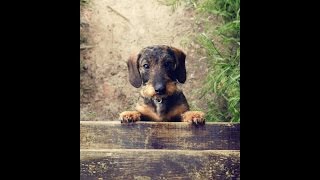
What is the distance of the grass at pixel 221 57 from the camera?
3254mm

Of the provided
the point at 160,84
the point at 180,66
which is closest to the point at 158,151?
the point at 160,84

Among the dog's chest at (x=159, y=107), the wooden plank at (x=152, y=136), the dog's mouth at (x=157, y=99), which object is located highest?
the dog's mouth at (x=157, y=99)

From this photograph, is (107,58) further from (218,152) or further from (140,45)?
(218,152)

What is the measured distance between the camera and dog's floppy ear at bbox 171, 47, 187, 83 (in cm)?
322

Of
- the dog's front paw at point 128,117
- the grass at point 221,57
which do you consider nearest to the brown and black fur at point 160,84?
the dog's front paw at point 128,117

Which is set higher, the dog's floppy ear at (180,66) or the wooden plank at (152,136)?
the dog's floppy ear at (180,66)

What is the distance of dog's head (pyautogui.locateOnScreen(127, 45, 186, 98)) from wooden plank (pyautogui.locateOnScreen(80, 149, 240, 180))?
314 millimetres

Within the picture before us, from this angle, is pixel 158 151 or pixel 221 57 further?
pixel 221 57

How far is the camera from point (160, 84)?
10.5ft

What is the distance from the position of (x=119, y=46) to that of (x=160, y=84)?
30cm

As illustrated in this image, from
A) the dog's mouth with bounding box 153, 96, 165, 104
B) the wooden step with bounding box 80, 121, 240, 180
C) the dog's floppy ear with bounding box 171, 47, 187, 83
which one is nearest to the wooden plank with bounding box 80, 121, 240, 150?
the wooden step with bounding box 80, 121, 240, 180

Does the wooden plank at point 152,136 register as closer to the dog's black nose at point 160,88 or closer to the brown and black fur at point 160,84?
the brown and black fur at point 160,84

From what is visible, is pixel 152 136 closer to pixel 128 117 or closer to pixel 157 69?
pixel 128 117

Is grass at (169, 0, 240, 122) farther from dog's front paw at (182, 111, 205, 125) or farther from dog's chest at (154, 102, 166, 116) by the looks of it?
dog's chest at (154, 102, 166, 116)
